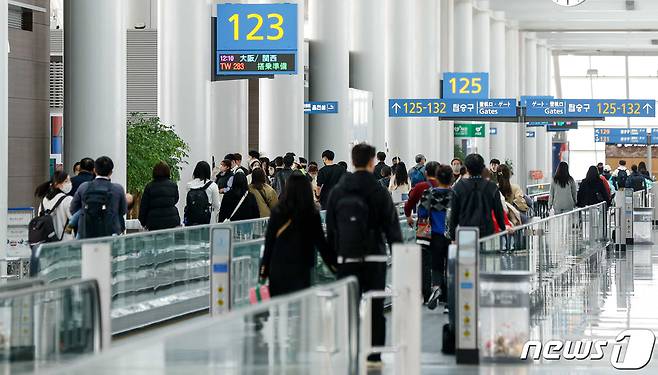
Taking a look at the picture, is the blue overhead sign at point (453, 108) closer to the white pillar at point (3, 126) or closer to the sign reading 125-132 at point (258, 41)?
the sign reading 125-132 at point (258, 41)

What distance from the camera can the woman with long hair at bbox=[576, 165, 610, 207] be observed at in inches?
992

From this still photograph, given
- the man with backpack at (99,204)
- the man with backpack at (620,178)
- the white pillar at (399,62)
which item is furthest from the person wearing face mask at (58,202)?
the white pillar at (399,62)

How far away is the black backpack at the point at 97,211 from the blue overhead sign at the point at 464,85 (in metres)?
32.4

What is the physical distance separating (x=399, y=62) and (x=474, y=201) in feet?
110

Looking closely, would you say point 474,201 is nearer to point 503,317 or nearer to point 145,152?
point 503,317

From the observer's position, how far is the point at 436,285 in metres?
14.3

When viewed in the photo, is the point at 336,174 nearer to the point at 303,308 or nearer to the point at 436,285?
the point at 436,285

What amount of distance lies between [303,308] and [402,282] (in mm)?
2359

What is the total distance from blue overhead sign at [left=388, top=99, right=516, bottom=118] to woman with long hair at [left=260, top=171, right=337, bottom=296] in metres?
30.7

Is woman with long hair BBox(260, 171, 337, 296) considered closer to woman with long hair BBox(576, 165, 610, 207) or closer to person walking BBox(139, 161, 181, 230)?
person walking BBox(139, 161, 181, 230)

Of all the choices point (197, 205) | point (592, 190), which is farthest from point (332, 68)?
point (197, 205)

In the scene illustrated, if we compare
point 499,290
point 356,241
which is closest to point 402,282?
point 356,241

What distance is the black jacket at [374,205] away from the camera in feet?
31.8

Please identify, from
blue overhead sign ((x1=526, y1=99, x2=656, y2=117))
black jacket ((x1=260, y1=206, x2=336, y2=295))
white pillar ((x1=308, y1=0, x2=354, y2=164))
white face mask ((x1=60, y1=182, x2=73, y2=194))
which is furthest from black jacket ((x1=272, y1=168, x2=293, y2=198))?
blue overhead sign ((x1=526, y1=99, x2=656, y2=117))
